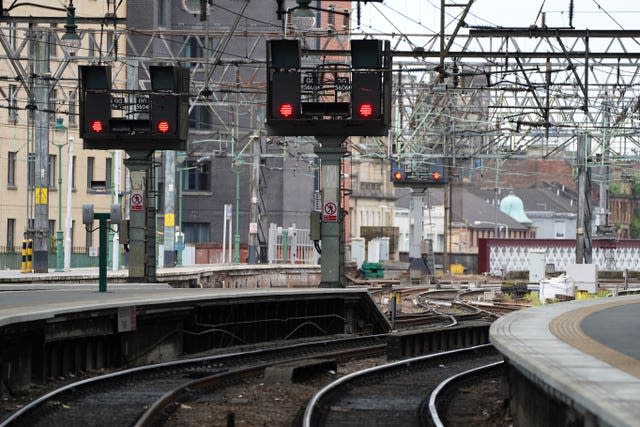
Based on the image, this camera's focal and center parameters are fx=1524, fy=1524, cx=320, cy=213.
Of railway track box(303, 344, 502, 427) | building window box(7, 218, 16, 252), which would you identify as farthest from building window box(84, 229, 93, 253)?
railway track box(303, 344, 502, 427)

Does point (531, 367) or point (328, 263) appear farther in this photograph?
point (328, 263)

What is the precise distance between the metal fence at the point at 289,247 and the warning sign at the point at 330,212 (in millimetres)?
38586

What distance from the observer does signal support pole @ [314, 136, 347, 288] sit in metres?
33.4

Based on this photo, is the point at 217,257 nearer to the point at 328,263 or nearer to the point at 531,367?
the point at 328,263

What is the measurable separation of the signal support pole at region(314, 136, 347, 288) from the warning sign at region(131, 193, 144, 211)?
4752mm

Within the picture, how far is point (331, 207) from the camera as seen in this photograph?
33.7 metres

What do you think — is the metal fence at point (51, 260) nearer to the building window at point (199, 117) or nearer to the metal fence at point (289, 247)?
the metal fence at point (289, 247)

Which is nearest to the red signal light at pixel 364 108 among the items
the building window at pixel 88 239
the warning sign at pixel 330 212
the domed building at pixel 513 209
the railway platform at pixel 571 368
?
the warning sign at pixel 330 212

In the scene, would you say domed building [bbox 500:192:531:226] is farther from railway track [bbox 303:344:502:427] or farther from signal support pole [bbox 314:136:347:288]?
railway track [bbox 303:344:502:427]

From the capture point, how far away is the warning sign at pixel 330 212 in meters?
33.7

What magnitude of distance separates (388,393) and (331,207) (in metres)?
12.2

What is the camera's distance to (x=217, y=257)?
79.0 meters

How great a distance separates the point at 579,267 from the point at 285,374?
1495 inches

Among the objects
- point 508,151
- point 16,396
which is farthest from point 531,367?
point 508,151
